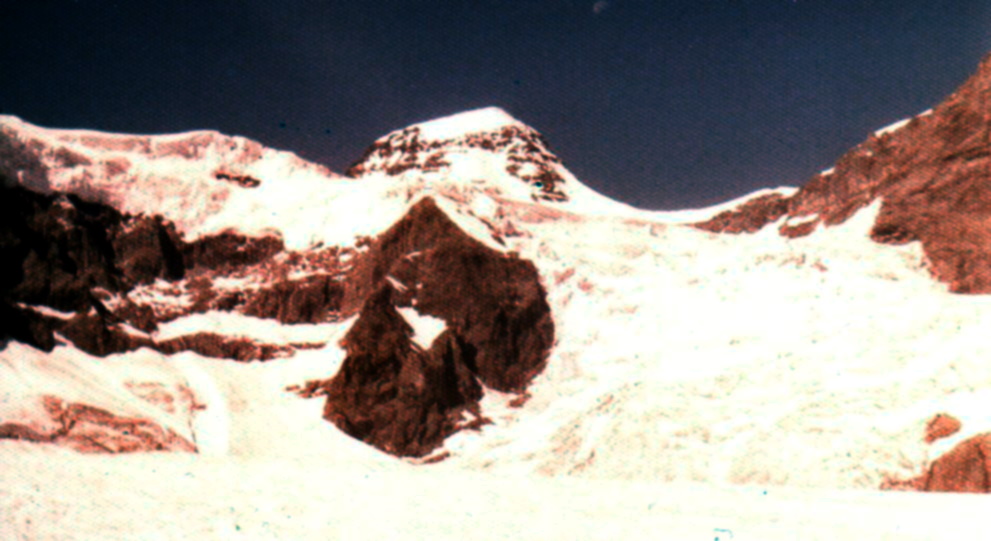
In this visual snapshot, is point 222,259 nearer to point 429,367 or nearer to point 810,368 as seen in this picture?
point 429,367

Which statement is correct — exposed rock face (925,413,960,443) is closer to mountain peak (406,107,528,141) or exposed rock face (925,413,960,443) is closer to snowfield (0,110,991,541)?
snowfield (0,110,991,541)

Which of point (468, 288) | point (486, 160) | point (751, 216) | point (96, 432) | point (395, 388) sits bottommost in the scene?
point (96, 432)

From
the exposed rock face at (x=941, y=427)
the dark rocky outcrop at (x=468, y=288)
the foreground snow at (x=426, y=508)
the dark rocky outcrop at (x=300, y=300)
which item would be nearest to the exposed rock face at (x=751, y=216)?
the dark rocky outcrop at (x=468, y=288)

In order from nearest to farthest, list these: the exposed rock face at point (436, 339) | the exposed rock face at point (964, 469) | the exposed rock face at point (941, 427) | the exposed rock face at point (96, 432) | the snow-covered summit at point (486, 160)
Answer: the exposed rock face at point (964, 469) → the exposed rock face at point (941, 427) → the exposed rock face at point (96, 432) → the exposed rock face at point (436, 339) → the snow-covered summit at point (486, 160)

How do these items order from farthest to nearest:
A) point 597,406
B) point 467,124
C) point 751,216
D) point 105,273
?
1. point 467,124
2. point 751,216
3. point 105,273
4. point 597,406

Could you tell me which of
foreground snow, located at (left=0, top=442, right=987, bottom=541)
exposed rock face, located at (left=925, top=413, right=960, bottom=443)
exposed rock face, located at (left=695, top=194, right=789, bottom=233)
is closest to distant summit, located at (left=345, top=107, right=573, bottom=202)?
exposed rock face, located at (left=695, top=194, right=789, bottom=233)

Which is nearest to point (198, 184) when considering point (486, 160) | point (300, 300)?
point (300, 300)

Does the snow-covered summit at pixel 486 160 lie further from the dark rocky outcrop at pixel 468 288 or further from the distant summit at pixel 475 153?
the dark rocky outcrop at pixel 468 288

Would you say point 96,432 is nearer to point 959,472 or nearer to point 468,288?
point 468,288

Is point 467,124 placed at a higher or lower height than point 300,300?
higher
